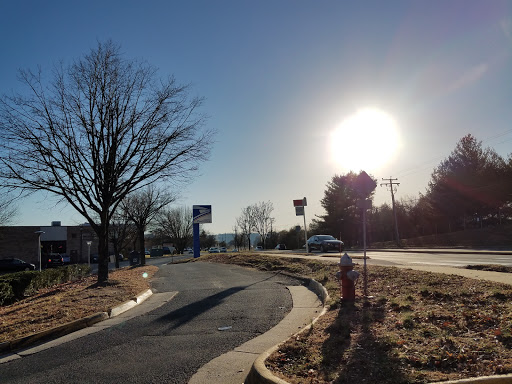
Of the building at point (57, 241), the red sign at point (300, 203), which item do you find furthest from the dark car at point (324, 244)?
the building at point (57, 241)

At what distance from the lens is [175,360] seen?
5453 mm

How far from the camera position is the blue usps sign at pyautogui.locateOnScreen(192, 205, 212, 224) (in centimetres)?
3173

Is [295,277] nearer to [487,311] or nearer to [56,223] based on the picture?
[487,311]

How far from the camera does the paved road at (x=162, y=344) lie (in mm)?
5137

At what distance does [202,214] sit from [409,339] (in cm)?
2778

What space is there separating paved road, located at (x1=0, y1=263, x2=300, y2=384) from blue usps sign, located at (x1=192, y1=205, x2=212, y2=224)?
21296 mm

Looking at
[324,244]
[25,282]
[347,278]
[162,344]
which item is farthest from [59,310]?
[324,244]

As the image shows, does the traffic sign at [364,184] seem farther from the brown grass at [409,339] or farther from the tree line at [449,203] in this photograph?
the tree line at [449,203]

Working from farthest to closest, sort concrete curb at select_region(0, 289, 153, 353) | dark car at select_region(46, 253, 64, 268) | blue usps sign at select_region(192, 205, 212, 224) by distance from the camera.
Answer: dark car at select_region(46, 253, 64, 268) → blue usps sign at select_region(192, 205, 212, 224) → concrete curb at select_region(0, 289, 153, 353)

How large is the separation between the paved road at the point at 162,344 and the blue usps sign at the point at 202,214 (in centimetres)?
2130

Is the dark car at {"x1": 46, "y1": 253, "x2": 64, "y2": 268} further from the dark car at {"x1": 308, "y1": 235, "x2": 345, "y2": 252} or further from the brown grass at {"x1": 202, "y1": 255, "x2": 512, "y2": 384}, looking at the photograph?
the brown grass at {"x1": 202, "y1": 255, "x2": 512, "y2": 384}

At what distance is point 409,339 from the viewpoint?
5000 millimetres

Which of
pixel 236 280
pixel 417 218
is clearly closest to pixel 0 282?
pixel 236 280

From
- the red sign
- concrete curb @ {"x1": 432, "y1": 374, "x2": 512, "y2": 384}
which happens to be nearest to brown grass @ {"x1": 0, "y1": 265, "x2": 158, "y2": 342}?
concrete curb @ {"x1": 432, "y1": 374, "x2": 512, "y2": 384}
